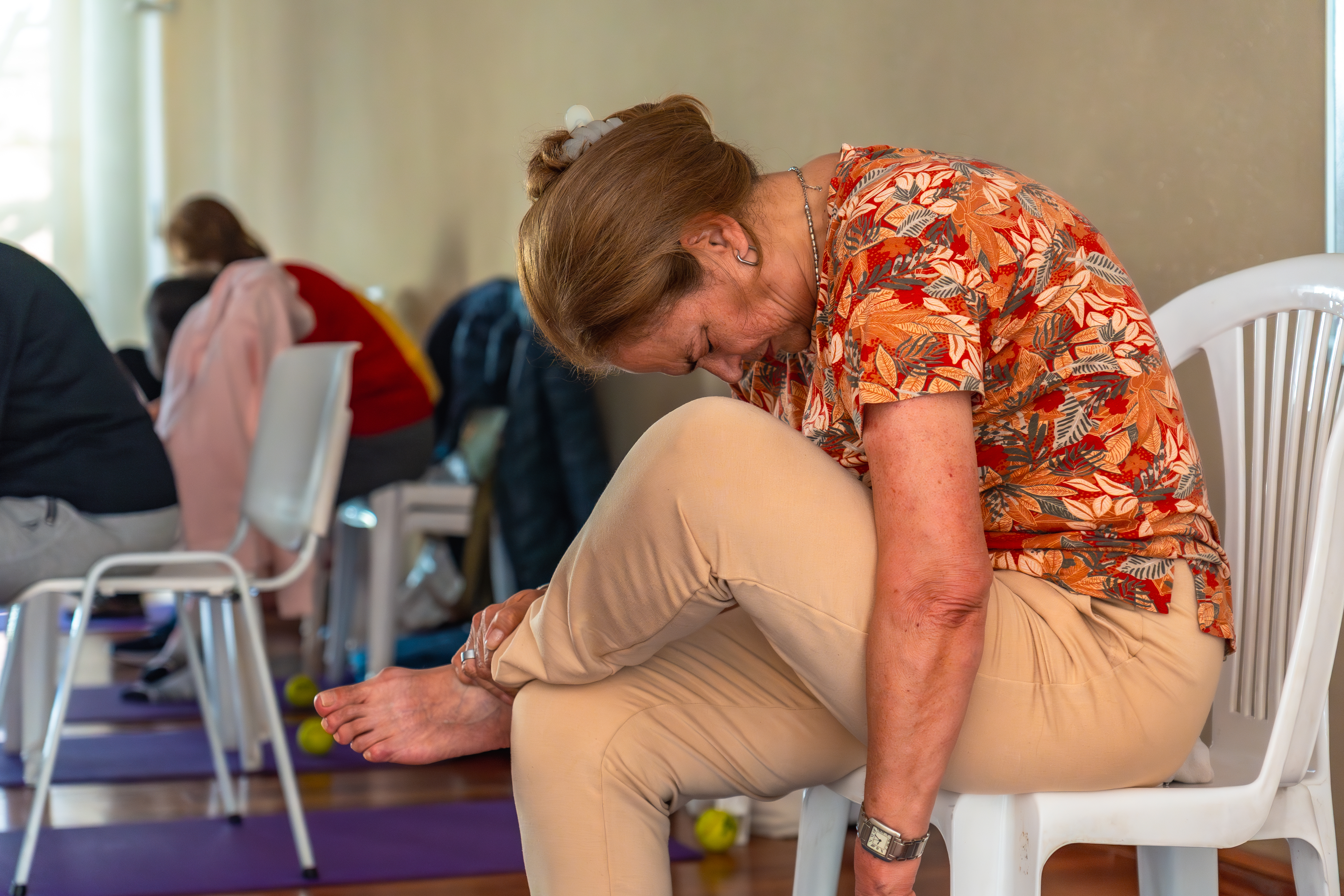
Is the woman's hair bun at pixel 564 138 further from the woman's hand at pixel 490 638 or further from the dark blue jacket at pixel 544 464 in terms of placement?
the dark blue jacket at pixel 544 464

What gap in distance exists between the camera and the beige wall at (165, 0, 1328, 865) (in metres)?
1.63

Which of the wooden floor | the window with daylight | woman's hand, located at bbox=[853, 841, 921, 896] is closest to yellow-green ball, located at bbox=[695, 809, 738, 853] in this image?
the wooden floor

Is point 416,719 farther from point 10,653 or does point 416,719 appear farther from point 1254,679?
point 10,653

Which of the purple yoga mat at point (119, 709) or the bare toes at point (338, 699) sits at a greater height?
the bare toes at point (338, 699)

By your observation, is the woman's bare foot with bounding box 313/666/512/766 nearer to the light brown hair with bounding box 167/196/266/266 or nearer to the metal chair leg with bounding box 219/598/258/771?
the metal chair leg with bounding box 219/598/258/771

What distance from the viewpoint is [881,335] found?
0.88m

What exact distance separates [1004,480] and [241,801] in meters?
1.68

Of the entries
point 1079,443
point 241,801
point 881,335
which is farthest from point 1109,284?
point 241,801

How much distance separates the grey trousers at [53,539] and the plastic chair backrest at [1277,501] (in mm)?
1448

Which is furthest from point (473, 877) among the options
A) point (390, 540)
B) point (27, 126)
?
point (27, 126)

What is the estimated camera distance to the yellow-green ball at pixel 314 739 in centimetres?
249

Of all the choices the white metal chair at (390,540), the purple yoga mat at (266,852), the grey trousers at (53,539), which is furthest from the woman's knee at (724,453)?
the white metal chair at (390,540)

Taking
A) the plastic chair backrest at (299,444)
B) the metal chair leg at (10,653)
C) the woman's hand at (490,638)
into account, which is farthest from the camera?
the metal chair leg at (10,653)

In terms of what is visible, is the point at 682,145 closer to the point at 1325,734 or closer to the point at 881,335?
the point at 881,335
